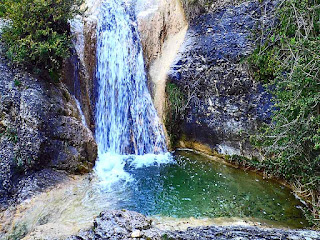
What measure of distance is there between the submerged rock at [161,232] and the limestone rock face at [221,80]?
396 centimetres

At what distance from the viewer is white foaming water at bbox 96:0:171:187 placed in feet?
26.7

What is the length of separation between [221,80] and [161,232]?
→ 17.6 ft

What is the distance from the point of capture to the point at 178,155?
8164 millimetres

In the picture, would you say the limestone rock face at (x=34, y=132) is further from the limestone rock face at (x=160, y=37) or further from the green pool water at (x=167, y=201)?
the limestone rock face at (x=160, y=37)

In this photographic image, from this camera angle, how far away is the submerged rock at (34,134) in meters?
5.23

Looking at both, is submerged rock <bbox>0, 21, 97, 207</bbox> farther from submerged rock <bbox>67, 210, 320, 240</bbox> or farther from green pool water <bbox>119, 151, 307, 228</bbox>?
submerged rock <bbox>67, 210, 320, 240</bbox>

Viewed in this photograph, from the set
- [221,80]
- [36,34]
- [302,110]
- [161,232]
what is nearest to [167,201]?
[161,232]

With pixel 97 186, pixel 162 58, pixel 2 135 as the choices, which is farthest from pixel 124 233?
pixel 162 58

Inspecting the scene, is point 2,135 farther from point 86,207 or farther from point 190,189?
point 190,189

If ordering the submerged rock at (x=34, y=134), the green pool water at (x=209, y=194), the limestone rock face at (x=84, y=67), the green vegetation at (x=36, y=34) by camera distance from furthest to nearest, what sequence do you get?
the limestone rock face at (x=84, y=67), the green vegetation at (x=36, y=34), the submerged rock at (x=34, y=134), the green pool water at (x=209, y=194)

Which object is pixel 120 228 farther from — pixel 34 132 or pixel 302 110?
pixel 302 110

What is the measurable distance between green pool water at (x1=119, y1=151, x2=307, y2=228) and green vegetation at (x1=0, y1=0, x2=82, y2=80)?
370 centimetres

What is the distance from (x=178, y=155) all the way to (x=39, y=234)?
5.13m

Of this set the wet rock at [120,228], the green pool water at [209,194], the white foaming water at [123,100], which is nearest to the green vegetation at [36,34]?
the white foaming water at [123,100]
